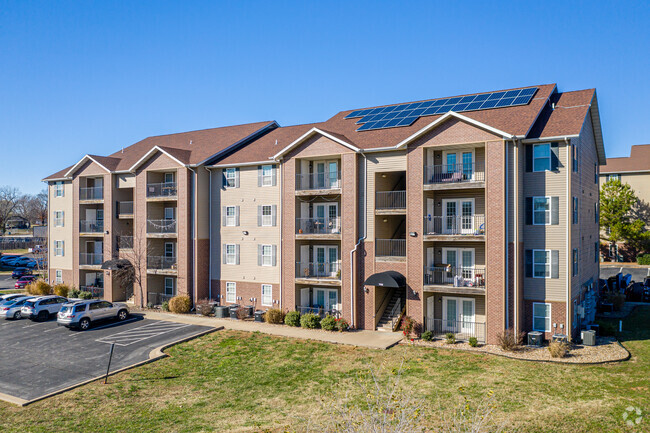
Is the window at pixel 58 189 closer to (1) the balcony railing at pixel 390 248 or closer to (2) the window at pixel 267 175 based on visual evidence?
(2) the window at pixel 267 175

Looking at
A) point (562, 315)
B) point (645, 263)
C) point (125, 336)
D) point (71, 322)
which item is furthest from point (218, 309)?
point (645, 263)

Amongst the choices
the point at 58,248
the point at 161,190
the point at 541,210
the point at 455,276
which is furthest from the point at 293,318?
the point at 58,248

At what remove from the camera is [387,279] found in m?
26.8

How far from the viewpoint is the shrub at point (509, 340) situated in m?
23.2

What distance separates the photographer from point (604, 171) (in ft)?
197

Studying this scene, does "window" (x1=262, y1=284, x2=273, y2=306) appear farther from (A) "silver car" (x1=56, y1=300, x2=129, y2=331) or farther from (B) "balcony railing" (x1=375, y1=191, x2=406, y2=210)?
(B) "balcony railing" (x1=375, y1=191, x2=406, y2=210)

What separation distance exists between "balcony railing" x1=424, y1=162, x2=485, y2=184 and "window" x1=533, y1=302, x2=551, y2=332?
23.9 ft

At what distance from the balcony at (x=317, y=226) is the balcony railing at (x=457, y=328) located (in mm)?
8122

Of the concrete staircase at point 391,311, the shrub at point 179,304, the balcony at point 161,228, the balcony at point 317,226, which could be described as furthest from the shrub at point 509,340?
the balcony at point 161,228

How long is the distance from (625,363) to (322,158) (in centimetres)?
1965

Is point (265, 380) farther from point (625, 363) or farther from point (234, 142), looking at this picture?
point (234, 142)

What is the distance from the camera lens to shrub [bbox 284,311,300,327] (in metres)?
29.4

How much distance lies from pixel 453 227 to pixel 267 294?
13.5m

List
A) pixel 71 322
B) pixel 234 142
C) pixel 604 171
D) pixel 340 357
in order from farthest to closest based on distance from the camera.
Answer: pixel 604 171
pixel 234 142
pixel 71 322
pixel 340 357
